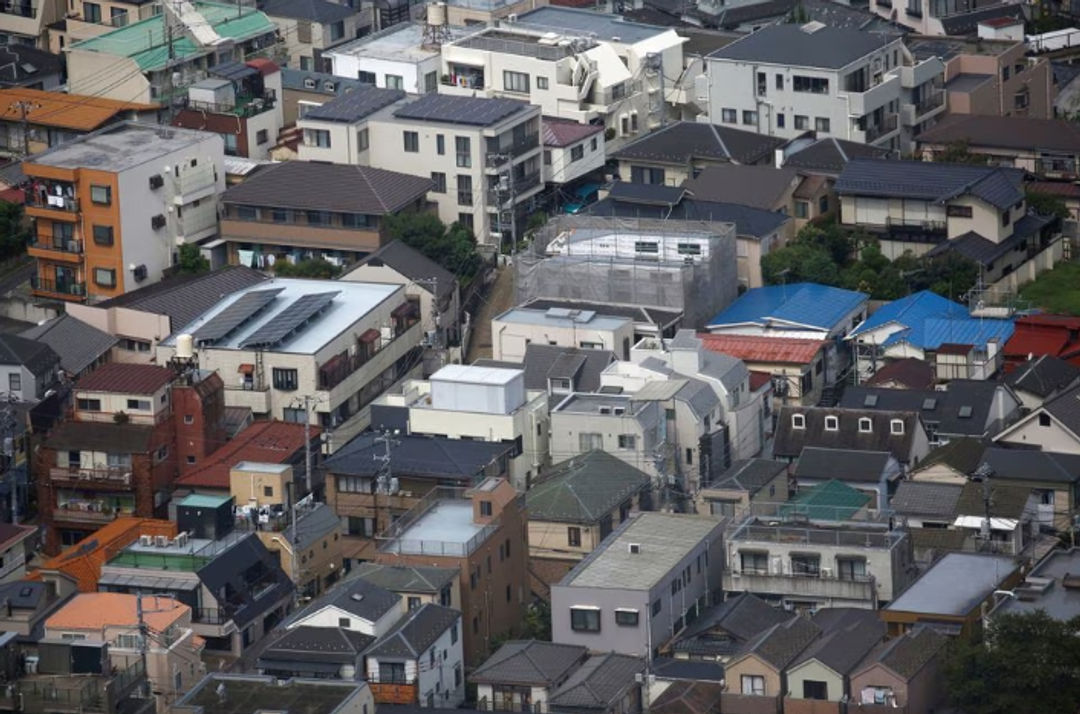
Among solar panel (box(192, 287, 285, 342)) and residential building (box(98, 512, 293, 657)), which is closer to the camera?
residential building (box(98, 512, 293, 657))

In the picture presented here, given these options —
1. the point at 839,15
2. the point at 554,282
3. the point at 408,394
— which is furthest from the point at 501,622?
the point at 839,15

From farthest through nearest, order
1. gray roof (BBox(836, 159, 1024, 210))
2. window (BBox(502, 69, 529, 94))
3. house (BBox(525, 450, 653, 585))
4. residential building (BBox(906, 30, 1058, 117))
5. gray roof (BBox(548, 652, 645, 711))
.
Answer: residential building (BBox(906, 30, 1058, 117))
window (BBox(502, 69, 529, 94))
gray roof (BBox(836, 159, 1024, 210))
house (BBox(525, 450, 653, 585))
gray roof (BBox(548, 652, 645, 711))

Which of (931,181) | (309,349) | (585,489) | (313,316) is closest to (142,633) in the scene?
(585,489)

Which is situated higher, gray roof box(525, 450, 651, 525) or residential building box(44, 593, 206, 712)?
gray roof box(525, 450, 651, 525)

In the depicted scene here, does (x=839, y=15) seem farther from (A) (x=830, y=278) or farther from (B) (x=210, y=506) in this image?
(B) (x=210, y=506)

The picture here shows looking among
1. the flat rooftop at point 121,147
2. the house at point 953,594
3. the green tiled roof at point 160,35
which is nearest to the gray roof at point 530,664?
the house at point 953,594

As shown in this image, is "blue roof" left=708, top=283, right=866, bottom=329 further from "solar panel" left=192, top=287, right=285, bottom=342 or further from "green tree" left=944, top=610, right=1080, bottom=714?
"green tree" left=944, top=610, right=1080, bottom=714

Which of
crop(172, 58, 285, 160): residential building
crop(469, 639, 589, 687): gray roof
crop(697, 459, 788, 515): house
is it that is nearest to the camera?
crop(469, 639, 589, 687): gray roof

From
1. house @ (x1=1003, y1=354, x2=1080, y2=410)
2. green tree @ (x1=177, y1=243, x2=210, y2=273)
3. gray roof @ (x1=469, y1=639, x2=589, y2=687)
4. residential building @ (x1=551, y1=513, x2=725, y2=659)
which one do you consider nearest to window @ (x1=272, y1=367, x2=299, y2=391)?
green tree @ (x1=177, y1=243, x2=210, y2=273)
